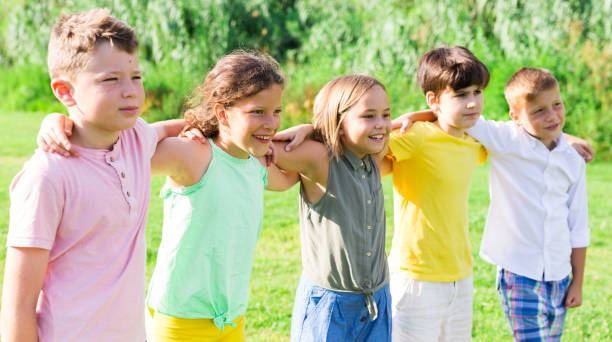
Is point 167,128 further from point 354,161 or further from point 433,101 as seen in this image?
point 433,101

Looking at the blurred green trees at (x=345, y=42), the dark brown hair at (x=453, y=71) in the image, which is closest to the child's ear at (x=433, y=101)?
the dark brown hair at (x=453, y=71)

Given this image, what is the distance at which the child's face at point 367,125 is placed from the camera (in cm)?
275

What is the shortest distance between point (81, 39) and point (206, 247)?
0.88 m

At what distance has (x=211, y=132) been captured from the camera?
8.52 ft

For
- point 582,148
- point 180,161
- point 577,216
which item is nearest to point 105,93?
point 180,161

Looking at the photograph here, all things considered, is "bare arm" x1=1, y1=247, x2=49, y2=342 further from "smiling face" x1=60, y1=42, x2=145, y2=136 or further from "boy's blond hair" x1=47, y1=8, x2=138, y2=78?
"boy's blond hair" x1=47, y1=8, x2=138, y2=78

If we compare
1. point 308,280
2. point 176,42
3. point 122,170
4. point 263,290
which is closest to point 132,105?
point 122,170

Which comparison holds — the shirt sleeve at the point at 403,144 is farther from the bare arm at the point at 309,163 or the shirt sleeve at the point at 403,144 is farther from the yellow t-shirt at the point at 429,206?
the bare arm at the point at 309,163

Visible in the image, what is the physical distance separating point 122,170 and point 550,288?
2.30m

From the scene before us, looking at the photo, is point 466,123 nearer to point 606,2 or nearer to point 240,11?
point 606,2

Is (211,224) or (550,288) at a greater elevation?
(211,224)

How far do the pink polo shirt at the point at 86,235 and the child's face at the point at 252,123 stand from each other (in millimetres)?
477

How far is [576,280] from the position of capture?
136 inches

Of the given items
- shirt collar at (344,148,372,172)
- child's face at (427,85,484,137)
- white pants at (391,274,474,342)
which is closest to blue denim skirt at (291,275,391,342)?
white pants at (391,274,474,342)
